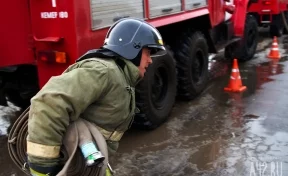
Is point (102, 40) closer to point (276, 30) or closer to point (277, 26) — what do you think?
point (277, 26)

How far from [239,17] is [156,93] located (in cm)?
359

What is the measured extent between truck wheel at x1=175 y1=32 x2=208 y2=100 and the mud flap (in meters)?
1.84

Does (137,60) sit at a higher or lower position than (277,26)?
higher

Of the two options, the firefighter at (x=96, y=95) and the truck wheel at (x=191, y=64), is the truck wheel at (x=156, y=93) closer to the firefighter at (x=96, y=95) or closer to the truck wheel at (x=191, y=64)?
the truck wheel at (x=191, y=64)

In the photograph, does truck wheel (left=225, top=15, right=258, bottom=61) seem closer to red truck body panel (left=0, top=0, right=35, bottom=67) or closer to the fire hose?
red truck body panel (left=0, top=0, right=35, bottom=67)

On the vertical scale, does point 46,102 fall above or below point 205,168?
above

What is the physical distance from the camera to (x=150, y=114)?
4.96 m

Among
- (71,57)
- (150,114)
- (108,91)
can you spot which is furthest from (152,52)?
(150,114)

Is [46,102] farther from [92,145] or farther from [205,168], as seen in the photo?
[205,168]

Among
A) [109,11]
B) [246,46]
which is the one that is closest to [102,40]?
[109,11]

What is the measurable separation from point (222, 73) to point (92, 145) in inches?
255

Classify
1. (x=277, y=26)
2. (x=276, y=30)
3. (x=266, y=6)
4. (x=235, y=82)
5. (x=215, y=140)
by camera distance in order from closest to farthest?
(x=215, y=140) → (x=235, y=82) → (x=266, y=6) → (x=277, y=26) → (x=276, y=30)

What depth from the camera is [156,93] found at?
5.23 meters

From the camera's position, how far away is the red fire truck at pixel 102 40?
3.96 metres
